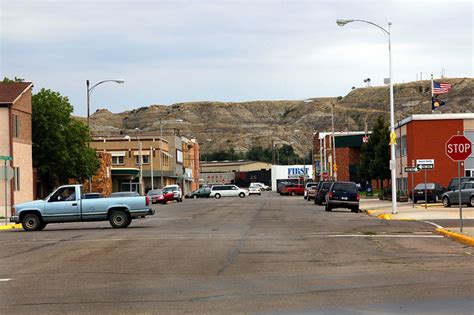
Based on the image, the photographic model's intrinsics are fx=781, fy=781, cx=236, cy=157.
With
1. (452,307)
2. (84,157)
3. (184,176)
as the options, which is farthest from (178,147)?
(452,307)

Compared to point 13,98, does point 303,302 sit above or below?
below

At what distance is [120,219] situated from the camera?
1234 inches

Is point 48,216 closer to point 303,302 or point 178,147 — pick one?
point 303,302

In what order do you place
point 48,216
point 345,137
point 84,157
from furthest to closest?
point 345,137 → point 84,157 → point 48,216

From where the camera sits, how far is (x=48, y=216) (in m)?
30.8

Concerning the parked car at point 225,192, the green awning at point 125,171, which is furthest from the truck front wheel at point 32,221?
the parked car at point 225,192

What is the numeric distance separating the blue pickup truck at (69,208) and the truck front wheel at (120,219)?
0.12m

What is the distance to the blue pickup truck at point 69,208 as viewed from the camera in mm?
30781

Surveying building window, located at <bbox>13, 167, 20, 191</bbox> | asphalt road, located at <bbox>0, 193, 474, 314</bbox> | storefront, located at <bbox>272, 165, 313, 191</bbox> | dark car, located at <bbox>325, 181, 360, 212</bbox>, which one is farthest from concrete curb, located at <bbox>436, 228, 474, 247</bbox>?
storefront, located at <bbox>272, 165, 313, 191</bbox>

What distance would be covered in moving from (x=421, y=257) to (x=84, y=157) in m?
53.4

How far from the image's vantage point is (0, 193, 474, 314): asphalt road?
10977 millimetres

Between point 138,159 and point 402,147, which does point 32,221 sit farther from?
point 138,159

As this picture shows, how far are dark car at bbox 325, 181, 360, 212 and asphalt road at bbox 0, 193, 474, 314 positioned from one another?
20.8 m

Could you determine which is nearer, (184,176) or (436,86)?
(436,86)
